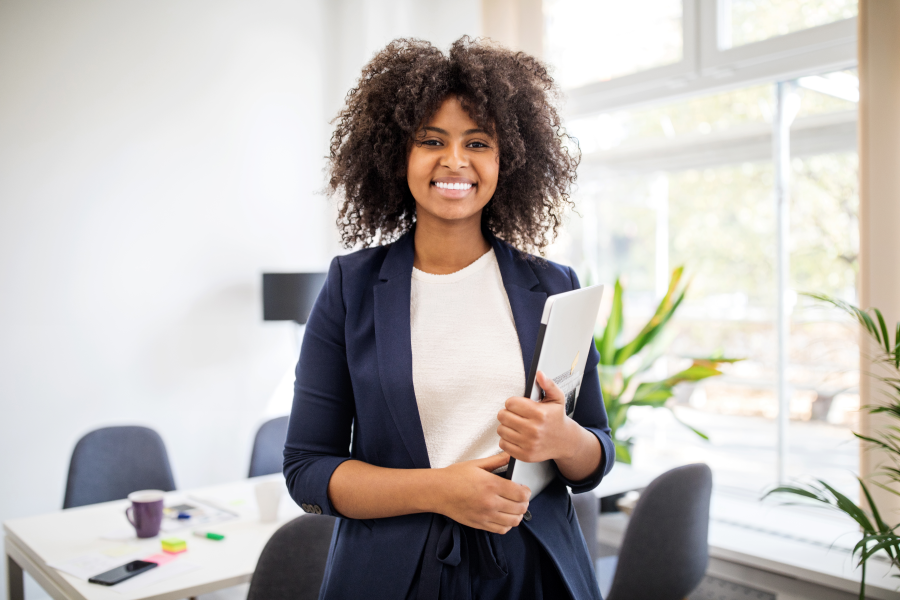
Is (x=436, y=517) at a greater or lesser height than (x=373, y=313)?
lesser

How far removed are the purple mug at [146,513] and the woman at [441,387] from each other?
44.1 inches

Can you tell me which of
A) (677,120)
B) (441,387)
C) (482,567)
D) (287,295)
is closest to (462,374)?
(441,387)

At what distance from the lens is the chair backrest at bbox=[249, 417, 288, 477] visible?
2814 mm

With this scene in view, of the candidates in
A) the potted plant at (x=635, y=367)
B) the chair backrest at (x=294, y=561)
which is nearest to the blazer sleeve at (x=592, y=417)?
the chair backrest at (x=294, y=561)

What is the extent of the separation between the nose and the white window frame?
1.67 metres

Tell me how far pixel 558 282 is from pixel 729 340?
8.89ft

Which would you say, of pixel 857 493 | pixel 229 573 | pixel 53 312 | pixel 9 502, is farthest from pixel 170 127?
pixel 857 493

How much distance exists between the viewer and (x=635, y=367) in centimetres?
294

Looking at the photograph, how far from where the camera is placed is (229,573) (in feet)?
5.64

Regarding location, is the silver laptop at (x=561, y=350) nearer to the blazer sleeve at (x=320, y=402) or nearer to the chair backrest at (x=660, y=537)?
the blazer sleeve at (x=320, y=402)

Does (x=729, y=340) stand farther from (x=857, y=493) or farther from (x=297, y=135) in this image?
(x=297, y=135)

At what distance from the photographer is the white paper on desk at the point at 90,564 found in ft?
5.59

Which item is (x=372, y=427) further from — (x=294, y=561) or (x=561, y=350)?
(x=294, y=561)

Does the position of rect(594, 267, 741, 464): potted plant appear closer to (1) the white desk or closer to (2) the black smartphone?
(1) the white desk
